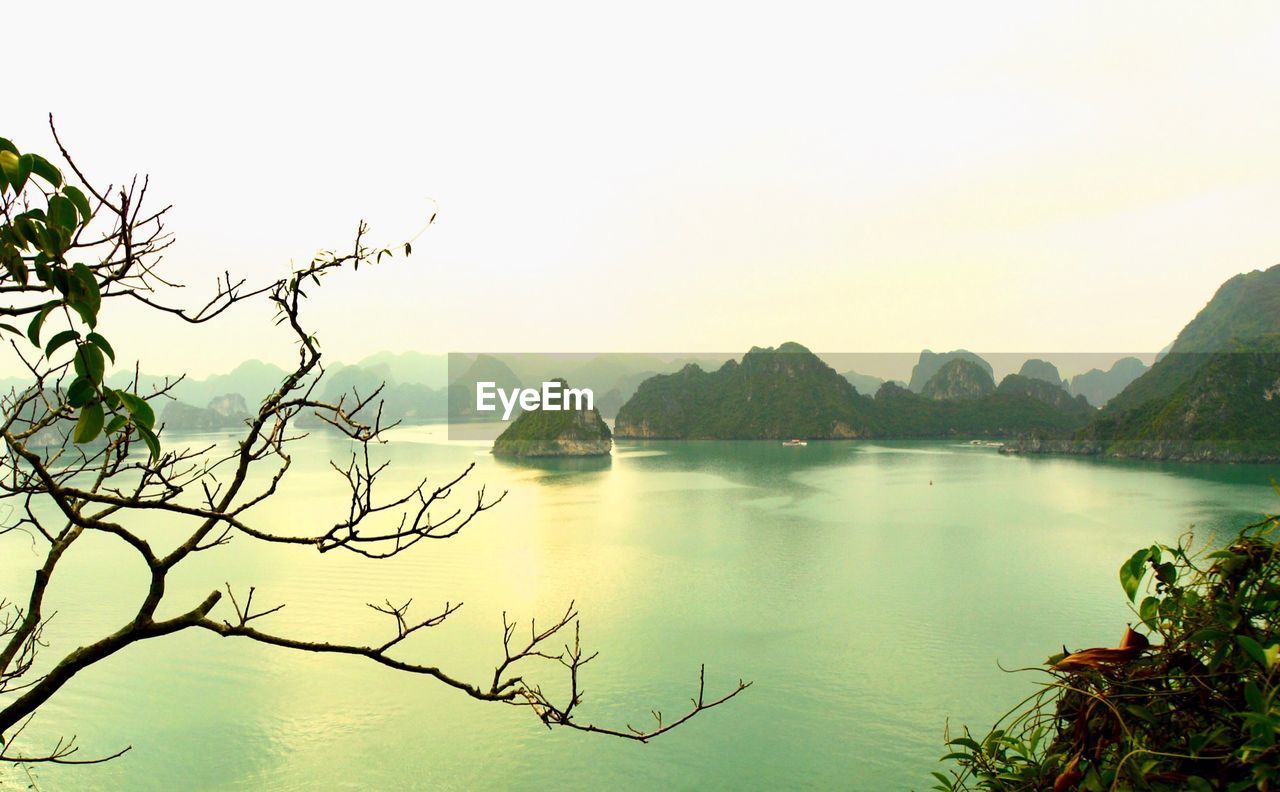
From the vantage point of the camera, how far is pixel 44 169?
105 cm

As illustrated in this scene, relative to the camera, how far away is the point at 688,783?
9.34 m

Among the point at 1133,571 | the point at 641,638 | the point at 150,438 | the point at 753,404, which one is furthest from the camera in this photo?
the point at 753,404

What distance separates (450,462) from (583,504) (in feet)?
71.3

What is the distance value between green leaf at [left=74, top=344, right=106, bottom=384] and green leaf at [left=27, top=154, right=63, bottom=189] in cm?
25

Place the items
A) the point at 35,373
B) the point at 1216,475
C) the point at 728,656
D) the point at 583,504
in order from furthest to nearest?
1. the point at 1216,475
2. the point at 583,504
3. the point at 728,656
4. the point at 35,373

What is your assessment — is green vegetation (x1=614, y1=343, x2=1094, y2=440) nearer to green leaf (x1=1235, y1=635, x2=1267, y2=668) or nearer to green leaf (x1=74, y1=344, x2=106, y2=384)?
green leaf (x1=1235, y1=635, x2=1267, y2=668)

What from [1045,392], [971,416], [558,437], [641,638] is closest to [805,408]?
[971,416]

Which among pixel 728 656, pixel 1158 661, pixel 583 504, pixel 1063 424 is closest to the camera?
pixel 1158 661

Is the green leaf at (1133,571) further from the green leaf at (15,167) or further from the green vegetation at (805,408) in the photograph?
the green vegetation at (805,408)

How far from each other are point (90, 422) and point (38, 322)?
0.16m

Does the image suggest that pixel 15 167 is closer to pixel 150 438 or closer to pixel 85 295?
pixel 85 295

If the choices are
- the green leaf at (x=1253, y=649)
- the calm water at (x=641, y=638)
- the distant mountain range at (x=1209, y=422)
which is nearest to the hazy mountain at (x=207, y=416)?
the calm water at (x=641, y=638)

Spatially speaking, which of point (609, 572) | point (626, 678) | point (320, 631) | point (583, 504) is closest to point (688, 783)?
point (626, 678)

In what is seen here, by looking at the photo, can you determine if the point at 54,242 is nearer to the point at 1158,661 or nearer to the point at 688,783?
the point at 1158,661
